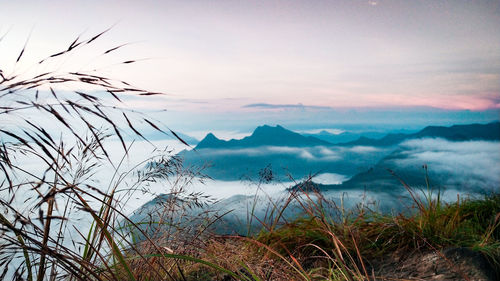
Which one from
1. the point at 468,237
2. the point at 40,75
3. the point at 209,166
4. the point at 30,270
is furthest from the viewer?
the point at 468,237

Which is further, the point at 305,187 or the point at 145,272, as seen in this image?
A: the point at 305,187

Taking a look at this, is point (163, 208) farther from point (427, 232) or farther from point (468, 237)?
point (468, 237)

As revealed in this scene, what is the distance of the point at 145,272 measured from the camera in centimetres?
166

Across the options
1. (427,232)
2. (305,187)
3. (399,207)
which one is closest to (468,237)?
(427,232)

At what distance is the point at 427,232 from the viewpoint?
2.71 meters

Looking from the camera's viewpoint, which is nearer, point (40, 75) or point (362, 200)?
point (40, 75)

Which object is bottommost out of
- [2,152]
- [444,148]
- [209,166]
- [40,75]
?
[444,148]

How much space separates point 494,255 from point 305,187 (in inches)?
50.2

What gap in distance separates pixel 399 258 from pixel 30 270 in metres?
2.22

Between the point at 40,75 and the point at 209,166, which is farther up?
the point at 40,75

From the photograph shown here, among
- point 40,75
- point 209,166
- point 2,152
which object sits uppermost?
point 40,75

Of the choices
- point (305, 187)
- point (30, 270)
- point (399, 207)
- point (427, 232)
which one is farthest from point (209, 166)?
point (399, 207)

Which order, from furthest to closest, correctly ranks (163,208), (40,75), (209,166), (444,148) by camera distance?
(444,148) < (209,166) < (163,208) < (40,75)

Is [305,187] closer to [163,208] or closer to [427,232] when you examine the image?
[427,232]
